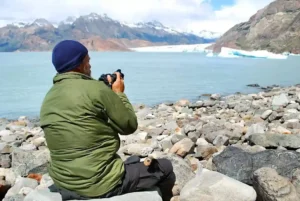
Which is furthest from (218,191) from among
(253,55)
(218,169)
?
(253,55)

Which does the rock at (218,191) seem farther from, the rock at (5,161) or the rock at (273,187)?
the rock at (5,161)

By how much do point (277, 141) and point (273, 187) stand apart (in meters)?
2.16

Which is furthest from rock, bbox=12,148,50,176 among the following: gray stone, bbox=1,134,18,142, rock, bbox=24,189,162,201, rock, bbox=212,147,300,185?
gray stone, bbox=1,134,18,142

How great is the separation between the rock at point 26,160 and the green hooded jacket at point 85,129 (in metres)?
2.34

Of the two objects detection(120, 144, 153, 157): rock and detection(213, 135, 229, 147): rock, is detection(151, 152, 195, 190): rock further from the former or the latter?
detection(213, 135, 229, 147): rock

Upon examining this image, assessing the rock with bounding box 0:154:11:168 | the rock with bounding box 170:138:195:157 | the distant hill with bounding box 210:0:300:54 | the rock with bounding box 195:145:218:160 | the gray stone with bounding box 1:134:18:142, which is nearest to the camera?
the rock with bounding box 195:145:218:160

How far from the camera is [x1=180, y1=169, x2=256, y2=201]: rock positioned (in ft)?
11.3

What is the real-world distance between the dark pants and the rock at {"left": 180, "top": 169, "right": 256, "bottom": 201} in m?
0.25

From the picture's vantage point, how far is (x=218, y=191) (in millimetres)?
3439

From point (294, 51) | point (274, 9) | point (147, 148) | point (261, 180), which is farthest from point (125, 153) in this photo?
point (274, 9)

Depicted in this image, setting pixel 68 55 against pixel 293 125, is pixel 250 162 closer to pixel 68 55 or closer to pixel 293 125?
pixel 68 55

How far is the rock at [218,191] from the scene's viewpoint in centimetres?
343

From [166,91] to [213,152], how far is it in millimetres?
22029

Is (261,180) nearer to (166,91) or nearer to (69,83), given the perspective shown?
(69,83)
